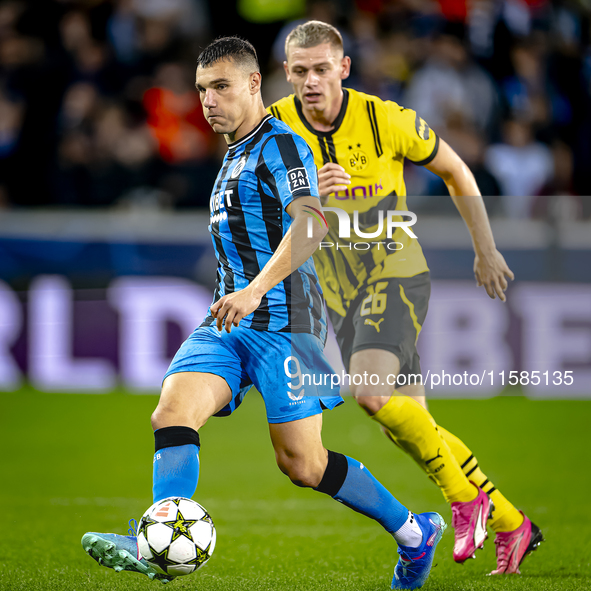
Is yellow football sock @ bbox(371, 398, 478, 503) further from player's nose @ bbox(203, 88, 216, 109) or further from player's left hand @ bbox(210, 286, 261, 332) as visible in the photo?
player's nose @ bbox(203, 88, 216, 109)

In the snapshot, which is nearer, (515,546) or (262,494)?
(515,546)

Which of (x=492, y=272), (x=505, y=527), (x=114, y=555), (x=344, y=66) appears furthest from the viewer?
(x=344, y=66)

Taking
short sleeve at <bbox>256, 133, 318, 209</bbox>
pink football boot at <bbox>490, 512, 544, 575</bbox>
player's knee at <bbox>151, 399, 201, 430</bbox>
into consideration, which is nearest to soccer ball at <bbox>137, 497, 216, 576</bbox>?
player's knee at <bbox>151, 399, 201, 430</bbox>

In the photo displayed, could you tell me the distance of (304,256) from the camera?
10.9ft

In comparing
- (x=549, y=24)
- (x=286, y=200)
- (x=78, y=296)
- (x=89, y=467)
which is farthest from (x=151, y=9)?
(x=286, y=200)

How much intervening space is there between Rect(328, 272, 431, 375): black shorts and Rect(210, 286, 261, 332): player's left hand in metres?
1.01

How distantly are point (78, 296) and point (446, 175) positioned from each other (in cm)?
542

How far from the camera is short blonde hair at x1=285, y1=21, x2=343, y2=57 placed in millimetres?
4066

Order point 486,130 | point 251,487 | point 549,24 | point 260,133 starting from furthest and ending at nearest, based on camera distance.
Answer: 1. point 549,24
2. point 486,130
3. point 251,487
4. point 260,133

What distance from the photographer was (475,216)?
4.12 m

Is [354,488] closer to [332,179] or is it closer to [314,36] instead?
[332,179]

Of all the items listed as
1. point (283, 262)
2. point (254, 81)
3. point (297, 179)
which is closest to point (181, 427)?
point (283, 262)

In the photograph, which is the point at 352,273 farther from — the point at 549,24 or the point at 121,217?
the point at 549,24

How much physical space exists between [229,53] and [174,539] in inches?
73.3
